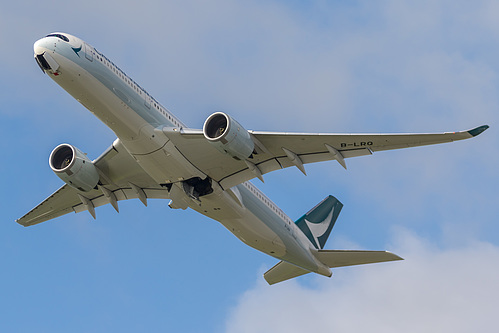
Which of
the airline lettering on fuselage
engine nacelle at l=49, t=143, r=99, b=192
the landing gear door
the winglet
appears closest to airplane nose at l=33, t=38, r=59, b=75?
the landing gear door

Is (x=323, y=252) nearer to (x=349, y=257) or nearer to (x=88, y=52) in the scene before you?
(x=349, y=257)

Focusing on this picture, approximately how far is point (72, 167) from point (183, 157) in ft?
18.5

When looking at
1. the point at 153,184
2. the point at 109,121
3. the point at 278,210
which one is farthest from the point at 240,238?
the point at 109,121

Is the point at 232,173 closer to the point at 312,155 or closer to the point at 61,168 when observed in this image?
the point at 312,155

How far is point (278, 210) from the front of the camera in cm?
3616

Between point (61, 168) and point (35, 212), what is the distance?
5969 millimetres

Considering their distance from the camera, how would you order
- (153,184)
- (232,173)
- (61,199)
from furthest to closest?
(61,199), (153,184), (232,173)

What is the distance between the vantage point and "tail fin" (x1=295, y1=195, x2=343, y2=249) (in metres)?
41.2

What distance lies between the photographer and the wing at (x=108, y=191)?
33875 millimetres

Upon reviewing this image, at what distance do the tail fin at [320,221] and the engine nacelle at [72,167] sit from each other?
13.3 metres

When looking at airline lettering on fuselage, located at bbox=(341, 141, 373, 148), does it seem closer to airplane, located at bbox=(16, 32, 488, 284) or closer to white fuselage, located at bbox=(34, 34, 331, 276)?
airplane, located at bbox=(16, 32, 488, 284)

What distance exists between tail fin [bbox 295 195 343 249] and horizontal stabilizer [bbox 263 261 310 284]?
5.88 ft

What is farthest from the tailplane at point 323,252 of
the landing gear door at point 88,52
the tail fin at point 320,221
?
the landing gear door at point 88,52

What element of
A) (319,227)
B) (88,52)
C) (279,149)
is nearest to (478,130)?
(279,149)
